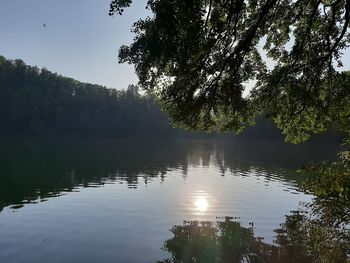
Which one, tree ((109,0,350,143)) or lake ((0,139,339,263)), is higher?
tree ((109,0,350,143))

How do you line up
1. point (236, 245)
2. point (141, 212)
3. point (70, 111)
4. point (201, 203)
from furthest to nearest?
point (70, 111)
point (201, 203)
point (141, 212)
point (236, 245)

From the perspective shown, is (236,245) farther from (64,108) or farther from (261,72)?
(64,108)

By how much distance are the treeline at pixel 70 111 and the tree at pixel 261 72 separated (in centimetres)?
14418

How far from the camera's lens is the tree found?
13.1m

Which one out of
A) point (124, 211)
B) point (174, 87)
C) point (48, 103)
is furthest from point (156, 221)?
point (48, 103)

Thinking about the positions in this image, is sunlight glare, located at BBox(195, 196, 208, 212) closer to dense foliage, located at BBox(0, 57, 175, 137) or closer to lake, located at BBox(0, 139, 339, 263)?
lake, located at BBox(0, 139, 339, 263)

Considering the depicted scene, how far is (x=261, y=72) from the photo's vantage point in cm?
1558

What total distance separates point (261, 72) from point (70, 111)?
16865 cm

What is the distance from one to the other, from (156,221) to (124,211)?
4181 mm

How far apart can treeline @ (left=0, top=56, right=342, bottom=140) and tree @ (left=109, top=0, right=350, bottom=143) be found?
144 meters

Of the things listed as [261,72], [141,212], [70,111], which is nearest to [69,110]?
[70,111]

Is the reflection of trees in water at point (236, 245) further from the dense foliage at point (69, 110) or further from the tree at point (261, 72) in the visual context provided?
the dense foliage at point (69, 110)

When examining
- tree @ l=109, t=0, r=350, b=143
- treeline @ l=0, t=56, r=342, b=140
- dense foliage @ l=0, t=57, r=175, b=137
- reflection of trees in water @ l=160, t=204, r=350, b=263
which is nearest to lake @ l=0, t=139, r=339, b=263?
reflection of trees in water @ l=160, t=204, r=350, b=263

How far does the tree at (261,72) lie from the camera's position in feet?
42.9
